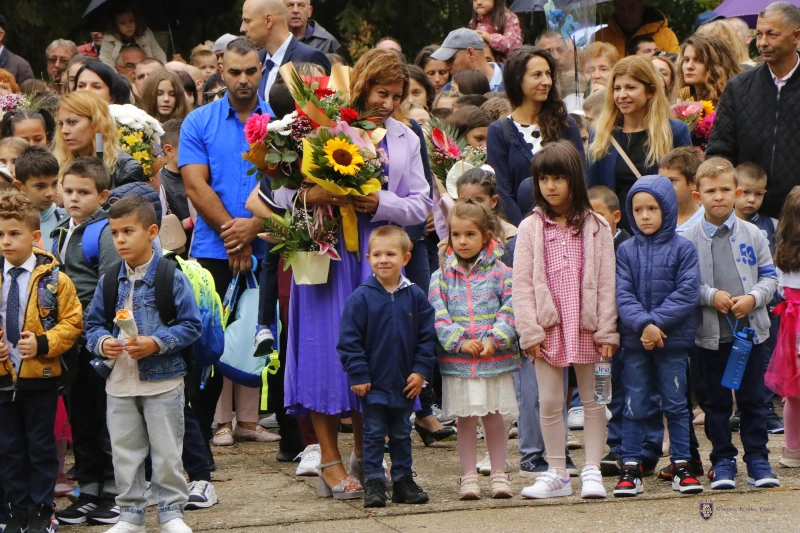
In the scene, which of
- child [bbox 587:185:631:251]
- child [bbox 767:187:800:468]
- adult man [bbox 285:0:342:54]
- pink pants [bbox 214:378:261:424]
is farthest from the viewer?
adult man [bbox 285:0:342:54]

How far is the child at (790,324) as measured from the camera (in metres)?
7.58

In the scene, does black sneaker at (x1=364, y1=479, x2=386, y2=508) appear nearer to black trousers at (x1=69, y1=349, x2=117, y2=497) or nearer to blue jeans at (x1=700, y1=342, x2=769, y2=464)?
black trousers at (x1=69, y1=349, x2=117, y2=497)

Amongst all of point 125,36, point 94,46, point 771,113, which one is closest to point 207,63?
point 125,36

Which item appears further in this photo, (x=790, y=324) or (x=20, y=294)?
(x=790, y=324)

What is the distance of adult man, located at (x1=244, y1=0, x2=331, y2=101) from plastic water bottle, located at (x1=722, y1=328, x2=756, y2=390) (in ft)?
12.1

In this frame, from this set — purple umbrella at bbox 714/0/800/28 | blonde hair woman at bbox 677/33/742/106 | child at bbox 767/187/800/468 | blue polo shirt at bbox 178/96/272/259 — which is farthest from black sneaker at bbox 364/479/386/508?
purple umbrella at bbox 714/0/800/28

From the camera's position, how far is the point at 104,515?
6.64 meters

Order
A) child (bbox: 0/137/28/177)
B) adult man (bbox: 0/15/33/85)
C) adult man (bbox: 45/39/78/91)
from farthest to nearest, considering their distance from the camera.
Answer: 1. adult man (bbox: 45/39/78/91)
2. adult man (bbox: 0/15/33/85)
3. child (bbox: 0/137/28/177)

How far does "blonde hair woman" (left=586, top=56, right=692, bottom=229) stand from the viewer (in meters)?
8.42

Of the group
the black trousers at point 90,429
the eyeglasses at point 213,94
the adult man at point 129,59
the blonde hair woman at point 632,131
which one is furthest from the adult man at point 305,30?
the black trousers at point 90,429

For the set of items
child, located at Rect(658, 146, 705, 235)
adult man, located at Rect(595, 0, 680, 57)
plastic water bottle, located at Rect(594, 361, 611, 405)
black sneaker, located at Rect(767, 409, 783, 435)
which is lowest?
black sneaker, located at Rect(767, 409, 783, 435)

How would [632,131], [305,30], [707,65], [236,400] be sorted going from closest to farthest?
[632,131], [236,400], [707,65], [305,30]

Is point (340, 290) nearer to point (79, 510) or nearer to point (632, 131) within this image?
point (79, 510)

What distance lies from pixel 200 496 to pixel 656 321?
255 cm
